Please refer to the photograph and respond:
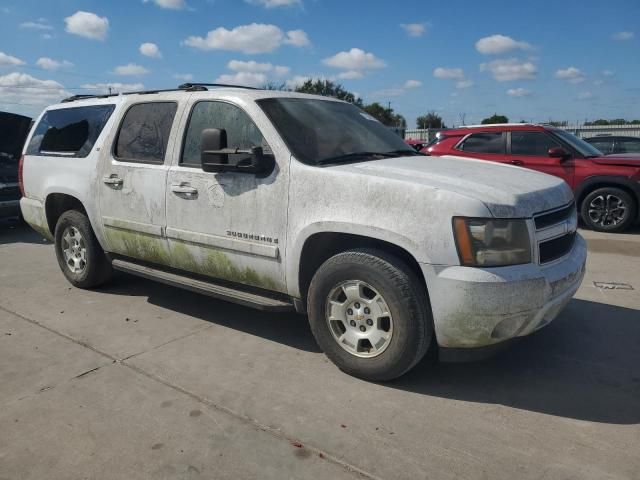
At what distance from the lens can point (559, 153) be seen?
8648mm

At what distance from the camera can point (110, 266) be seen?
5355 mm

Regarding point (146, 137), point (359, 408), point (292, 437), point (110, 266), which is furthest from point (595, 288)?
point (110, 266)

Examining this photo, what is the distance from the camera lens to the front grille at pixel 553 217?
3.14 meters

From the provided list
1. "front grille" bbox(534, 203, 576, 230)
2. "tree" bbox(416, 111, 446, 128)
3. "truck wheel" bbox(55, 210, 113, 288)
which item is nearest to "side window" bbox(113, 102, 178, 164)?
"truck wheel" bbox(55, 210, 113, 288)

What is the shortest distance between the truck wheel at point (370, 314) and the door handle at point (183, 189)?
4.15 ft

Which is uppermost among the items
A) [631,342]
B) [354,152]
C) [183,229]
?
[354,152]

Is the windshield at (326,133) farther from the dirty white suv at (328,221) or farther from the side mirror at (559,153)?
the side mirror at (559,153)

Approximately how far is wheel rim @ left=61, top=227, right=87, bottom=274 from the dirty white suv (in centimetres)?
23

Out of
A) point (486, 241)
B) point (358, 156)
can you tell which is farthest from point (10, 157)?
point (486, 241)

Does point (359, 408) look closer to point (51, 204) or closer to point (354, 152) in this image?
point (354, 152)

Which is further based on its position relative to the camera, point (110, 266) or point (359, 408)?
point (110, 266)

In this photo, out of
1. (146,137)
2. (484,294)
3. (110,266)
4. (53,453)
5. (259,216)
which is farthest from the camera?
(110,266)

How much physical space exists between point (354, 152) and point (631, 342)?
2.56m

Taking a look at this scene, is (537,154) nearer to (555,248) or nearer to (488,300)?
(555,248)
